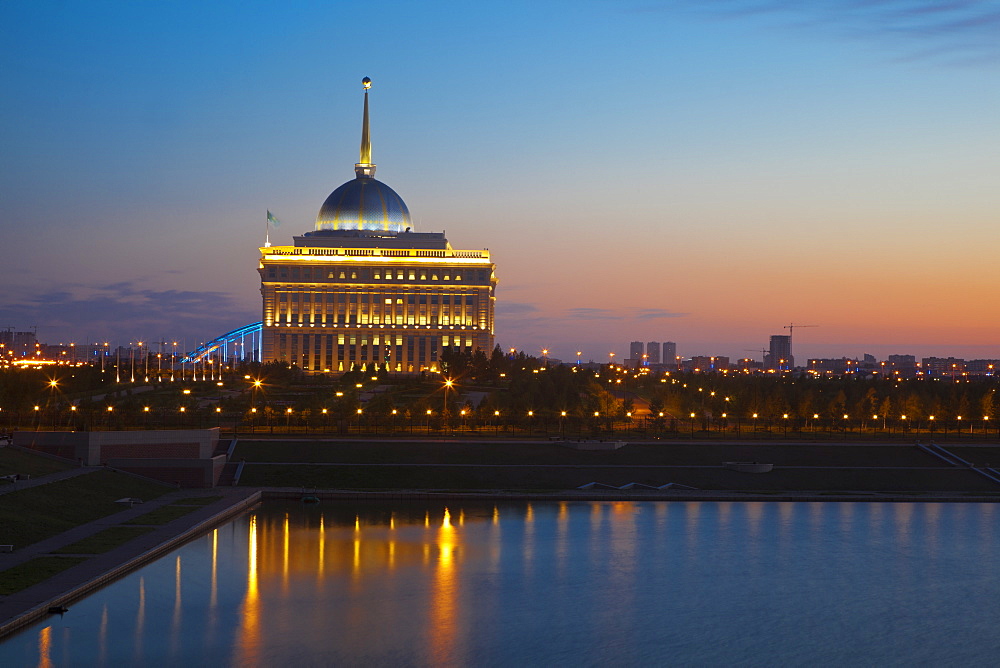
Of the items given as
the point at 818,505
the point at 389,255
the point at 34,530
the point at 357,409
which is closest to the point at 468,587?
the point at 34,530

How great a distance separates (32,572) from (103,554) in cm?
335

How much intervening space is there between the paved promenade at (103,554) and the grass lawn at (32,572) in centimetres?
22

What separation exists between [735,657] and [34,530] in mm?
21682

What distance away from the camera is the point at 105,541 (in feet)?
113

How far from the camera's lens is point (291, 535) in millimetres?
39156

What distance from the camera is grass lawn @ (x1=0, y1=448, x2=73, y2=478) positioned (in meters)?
43.3

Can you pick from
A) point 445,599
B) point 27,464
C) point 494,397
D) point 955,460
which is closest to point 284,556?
point 445,599

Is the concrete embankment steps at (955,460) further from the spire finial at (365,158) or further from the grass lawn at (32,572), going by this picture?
the spire finial at (365,158)

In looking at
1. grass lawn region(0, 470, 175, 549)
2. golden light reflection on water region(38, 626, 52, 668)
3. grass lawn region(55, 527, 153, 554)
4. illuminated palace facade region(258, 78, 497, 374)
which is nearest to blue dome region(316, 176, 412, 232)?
illuminated palace facade region(258, 78, 497, 374)

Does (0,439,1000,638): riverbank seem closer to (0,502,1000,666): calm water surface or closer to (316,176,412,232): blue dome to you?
(0,502,1000,666): calm water surface

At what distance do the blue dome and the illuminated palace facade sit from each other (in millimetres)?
1348

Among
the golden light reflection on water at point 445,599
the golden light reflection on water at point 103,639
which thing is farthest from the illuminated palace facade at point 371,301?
the golden light reflection on water at point 103,639

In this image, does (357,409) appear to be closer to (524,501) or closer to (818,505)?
(524,501)

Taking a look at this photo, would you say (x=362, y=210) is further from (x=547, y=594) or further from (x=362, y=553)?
(x=547, y=594)
